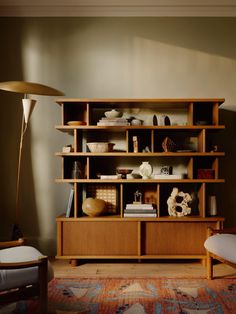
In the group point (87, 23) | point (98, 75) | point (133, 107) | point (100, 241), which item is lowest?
point (100, 241)

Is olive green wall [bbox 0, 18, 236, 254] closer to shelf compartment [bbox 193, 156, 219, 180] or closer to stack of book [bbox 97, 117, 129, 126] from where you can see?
shelf compartment [bbox 193, 156, 219, 180]

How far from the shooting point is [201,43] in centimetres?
401

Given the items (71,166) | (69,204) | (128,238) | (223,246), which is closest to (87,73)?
(71,166)

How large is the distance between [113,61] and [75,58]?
0.45 m

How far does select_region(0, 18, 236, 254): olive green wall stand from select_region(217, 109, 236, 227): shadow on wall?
1cm

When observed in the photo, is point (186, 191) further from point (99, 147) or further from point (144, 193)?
point (99, 147)

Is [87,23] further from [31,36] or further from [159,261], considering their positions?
[159,261]

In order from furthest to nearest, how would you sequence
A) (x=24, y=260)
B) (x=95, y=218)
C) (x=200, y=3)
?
1. (x=200, y=3)
2. (x=95, y=218)
3. (x=24, y=260)

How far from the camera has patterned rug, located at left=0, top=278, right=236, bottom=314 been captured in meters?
2.48

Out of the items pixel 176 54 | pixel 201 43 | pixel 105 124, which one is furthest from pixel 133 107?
pixel 201 43

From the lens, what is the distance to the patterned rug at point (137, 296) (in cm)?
248

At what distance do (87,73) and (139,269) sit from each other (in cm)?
229

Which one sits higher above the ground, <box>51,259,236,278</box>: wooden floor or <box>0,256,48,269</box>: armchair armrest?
<box>0,256,48,269</box>: armchair armrest

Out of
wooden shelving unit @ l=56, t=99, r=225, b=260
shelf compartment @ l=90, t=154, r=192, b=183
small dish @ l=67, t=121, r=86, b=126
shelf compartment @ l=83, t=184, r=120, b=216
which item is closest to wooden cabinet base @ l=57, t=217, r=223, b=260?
wooden shelving unit @ l=56, t=99, r=225, b=260
